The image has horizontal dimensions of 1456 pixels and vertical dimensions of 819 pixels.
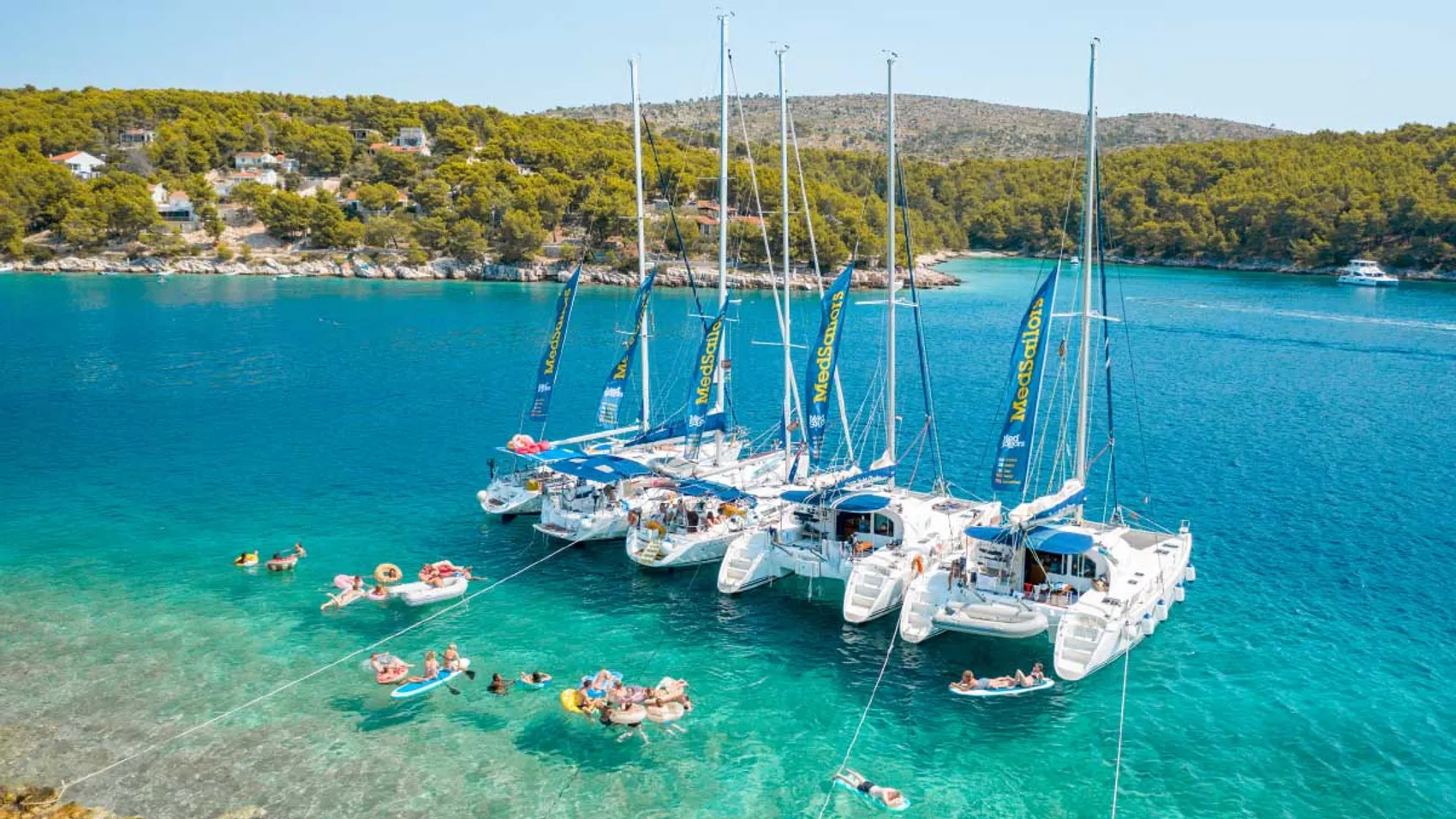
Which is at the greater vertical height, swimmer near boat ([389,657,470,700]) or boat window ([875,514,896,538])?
boat window ([875,514,896,538])

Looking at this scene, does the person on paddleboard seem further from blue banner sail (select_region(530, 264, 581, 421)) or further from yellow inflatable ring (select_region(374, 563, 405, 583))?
blue banner sail (select_region(530, 264, 581, 421))

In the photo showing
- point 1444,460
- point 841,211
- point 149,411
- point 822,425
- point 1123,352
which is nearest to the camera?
point 822,425

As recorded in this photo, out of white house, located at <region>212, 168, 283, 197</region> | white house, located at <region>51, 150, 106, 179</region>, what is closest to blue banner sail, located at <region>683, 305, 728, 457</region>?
white house, located at <region>212, 168, 283, 197</region>

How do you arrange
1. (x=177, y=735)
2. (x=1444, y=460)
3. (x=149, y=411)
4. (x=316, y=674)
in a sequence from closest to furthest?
1. (x=177, y=735)
2. (x=316, y=674)
3. (x=1444, y=460)
4. (x=149, y=411)

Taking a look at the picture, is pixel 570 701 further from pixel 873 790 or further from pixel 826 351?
pixel 826 351

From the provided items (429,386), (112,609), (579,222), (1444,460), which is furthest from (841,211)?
(112,609)

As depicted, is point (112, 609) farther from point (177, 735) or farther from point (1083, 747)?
point (1083, 747)
